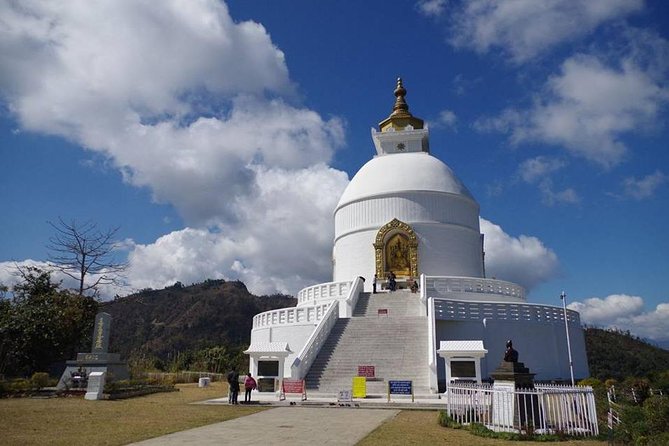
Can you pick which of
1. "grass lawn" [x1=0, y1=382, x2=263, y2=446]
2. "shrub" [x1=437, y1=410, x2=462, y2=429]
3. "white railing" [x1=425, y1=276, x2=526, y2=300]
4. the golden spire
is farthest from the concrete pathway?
the golden spire

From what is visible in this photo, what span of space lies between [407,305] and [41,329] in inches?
709

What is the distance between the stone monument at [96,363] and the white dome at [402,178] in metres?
17.0

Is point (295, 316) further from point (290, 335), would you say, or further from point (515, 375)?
point (515, 375)

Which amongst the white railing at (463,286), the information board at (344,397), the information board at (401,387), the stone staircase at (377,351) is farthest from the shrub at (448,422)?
the white railing at (463,286)

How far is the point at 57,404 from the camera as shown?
53.6 ft

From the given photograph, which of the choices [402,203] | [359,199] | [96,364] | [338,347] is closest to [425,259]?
[402,203]

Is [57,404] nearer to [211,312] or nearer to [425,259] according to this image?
[425,259]

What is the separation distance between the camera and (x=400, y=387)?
1702cm

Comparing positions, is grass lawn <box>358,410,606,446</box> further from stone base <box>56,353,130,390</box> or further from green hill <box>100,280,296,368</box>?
green hill <box>100,280,296,368</box>

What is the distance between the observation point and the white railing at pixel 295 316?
24.5 m

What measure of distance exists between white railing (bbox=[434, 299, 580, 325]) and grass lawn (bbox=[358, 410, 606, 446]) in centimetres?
1031

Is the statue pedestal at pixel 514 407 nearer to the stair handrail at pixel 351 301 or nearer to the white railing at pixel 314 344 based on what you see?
the white railing at pixel 314 344

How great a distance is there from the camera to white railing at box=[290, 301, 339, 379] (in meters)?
19.6

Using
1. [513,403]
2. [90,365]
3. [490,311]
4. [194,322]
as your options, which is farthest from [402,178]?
[194,322]
